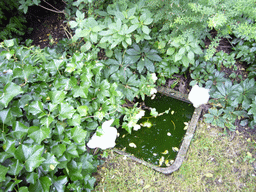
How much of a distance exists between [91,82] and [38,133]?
732 mm

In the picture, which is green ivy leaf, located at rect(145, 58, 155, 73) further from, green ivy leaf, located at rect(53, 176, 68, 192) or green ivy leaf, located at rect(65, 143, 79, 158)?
green ivy leaf, located at rect(53, 176, 68, 192)

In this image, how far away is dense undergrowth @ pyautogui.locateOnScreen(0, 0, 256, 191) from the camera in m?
1.24

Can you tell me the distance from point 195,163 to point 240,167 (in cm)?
52

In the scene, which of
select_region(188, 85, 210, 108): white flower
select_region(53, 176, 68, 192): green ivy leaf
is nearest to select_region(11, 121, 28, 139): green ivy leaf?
select_region(53, 176, 68, 192): green ivy leaf

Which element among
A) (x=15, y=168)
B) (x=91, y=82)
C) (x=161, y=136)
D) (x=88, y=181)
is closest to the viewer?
(x=15, y=168)

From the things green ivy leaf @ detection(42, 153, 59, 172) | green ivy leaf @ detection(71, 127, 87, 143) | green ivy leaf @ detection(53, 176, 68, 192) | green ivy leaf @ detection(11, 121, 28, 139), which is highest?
green ivy leaf @ detection(11, 121, 28, 139)

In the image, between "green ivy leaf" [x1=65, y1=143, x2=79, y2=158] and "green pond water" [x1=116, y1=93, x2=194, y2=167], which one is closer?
"green ivy leaf" [x1=65, y1=143, x2=79, y2=158]

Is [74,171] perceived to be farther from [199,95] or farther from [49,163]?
[199,95]

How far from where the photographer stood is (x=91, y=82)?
1.80 m

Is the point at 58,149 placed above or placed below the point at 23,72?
below

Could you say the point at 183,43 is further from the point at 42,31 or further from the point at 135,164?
the point at 42,31

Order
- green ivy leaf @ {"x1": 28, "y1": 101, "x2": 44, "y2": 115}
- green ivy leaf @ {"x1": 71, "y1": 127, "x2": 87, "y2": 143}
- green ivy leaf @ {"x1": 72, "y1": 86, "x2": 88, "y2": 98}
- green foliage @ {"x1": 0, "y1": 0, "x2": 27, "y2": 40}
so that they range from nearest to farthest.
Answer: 1. green ivy leaf @ {"x1": 28, "y1": 101, "x2": 44, "y2": 115}
2. green ivy leaf @ {"x1": 71, "y1": 127, "x2": 87, "y2": 143}
3. green ivy leaf @ {"x1": 72, "y1": 86, "x2": 88, "y2": 98}
4. green foliage @ {"x1": 0, "y1": 0, "x2": 27, "y2": 40}

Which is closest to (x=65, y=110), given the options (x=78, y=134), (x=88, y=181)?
(x=78, y=134)

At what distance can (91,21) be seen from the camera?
6.31 feet
